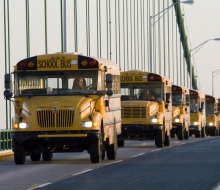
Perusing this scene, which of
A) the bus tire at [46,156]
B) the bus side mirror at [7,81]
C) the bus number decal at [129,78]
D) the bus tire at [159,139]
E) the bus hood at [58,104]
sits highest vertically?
the bus number decal at [129,78]

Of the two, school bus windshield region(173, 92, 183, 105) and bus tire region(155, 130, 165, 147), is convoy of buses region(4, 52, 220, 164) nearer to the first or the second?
bus tire region(155, 130, 165, 147)

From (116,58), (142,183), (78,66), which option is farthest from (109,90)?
(116,58)

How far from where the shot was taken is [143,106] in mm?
34094

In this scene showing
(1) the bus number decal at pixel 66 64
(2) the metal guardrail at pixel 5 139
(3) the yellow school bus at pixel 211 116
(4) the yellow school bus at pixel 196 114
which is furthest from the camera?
(3) the yellow school bus at pixel 211 116

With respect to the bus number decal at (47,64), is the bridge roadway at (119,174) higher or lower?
lower

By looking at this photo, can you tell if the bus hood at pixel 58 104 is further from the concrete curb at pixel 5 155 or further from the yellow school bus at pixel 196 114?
the yellow school bus at pixel 196 114

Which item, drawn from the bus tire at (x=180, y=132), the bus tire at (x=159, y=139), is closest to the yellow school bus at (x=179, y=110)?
the bus tire at (x=180, y=132)

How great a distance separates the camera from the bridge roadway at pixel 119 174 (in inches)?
621

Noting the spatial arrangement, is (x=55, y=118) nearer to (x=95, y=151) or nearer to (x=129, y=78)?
(x=95, y=151)

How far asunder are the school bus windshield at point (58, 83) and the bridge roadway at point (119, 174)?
171 centimetres

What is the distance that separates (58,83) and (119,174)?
5.45m

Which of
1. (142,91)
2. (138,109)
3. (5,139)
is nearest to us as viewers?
(5,139)

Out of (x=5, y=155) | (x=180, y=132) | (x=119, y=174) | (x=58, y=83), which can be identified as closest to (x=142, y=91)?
(x=5, y=155)

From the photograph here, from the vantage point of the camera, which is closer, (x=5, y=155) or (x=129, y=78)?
→ (x=5, y=155)
